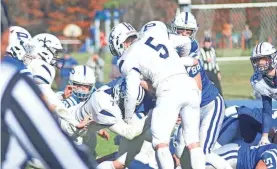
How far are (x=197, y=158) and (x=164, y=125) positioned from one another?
358 millimetres

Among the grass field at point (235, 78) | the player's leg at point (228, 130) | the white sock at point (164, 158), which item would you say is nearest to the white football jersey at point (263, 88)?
the player's leg at point (228, 130)

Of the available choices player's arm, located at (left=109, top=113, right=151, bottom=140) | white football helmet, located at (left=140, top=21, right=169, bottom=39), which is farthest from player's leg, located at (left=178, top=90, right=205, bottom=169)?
white football helmet, located at (left=140, top=21, right=169, bottom=39)

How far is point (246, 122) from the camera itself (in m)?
7.26

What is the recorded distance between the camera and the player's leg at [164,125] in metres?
6.13

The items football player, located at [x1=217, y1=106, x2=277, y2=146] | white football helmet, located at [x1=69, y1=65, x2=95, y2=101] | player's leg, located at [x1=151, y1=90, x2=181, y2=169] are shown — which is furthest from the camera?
white football helmet, located at [x1=69, y1=65, x2=95, y2=101]

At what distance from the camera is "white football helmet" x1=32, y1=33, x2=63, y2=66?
7266 mm

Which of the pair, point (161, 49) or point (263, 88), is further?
point (263, 88)

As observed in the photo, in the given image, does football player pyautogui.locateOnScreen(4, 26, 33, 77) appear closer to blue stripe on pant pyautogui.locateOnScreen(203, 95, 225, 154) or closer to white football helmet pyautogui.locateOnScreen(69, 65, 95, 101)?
white football helmet pyautogui.locateOnScreen(69, 65, 95, 101)

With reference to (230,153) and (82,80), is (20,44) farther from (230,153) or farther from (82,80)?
(230,153)

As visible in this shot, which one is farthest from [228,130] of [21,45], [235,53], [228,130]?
[235,53]

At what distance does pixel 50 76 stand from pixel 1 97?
4.90 m

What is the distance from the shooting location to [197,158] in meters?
6.21

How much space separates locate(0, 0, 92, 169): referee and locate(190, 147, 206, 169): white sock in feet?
14.2

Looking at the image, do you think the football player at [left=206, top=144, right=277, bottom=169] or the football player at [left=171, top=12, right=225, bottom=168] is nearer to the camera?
the football player at [left=206, top=144, right=277, bottom=169]
